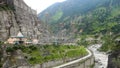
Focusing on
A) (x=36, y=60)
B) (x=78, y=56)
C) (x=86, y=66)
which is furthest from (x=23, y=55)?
(x=78, y=56)

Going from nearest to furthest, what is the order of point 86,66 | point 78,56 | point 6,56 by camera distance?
point 6,56 < point 86,66 < point 78,56

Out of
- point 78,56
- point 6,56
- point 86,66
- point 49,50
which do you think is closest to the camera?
point 6,56

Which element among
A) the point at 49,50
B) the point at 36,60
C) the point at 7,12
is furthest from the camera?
the point at 7,12

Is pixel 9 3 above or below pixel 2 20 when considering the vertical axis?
above

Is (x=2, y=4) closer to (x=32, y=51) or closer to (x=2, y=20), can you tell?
(x=2, y=20)

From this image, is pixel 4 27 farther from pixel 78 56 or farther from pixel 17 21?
pixel 78 56

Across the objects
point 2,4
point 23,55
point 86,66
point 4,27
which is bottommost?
point 86,66

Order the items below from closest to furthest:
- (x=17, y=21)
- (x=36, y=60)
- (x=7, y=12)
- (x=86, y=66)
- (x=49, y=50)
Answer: (x=36, y=60), (x=49, y=50), (x=86, y=66), (x=7, y=12), (x=17, y=21)

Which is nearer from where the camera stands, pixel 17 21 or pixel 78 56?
pixel 78 56

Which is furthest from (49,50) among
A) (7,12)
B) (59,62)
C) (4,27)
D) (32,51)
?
(7,12)
